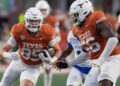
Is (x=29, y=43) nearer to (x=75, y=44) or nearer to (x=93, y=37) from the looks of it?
(x=75, y=44)

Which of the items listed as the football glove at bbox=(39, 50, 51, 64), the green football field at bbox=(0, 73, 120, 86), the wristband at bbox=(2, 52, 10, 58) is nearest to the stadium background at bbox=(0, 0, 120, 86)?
the green football field at bbox=(0, 73, 120, 86)

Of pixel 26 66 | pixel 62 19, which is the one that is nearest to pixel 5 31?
pixel 62 19

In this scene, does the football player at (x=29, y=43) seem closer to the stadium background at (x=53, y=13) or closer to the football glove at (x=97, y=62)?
the football glove at (x=97, y=62)

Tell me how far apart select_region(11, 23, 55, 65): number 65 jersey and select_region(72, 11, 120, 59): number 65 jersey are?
893mm

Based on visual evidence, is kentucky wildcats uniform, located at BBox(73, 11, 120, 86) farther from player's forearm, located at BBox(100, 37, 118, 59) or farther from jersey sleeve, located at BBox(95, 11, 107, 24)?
player's forearm, located at BBox(100, 37, 118, 59)

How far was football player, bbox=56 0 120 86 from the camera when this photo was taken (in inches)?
231

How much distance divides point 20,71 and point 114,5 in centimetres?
1236

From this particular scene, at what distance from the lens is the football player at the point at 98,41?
5859 mm

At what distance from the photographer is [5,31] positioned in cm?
1487

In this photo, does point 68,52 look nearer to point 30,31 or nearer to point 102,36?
point 30,31

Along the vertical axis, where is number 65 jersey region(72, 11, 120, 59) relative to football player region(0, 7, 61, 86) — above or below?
above

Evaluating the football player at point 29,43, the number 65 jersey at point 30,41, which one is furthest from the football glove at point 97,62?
the number 65 jersey at point 30,41

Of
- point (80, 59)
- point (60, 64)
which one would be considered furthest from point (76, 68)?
point (60, 64)

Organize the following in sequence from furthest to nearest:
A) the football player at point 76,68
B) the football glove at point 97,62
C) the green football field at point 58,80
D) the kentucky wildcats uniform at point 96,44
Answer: the green football field at point 58,80 → the football player at point 76,68 → the kentucky wildcats uniform at point 96,44 → the football glove at point 97,62
